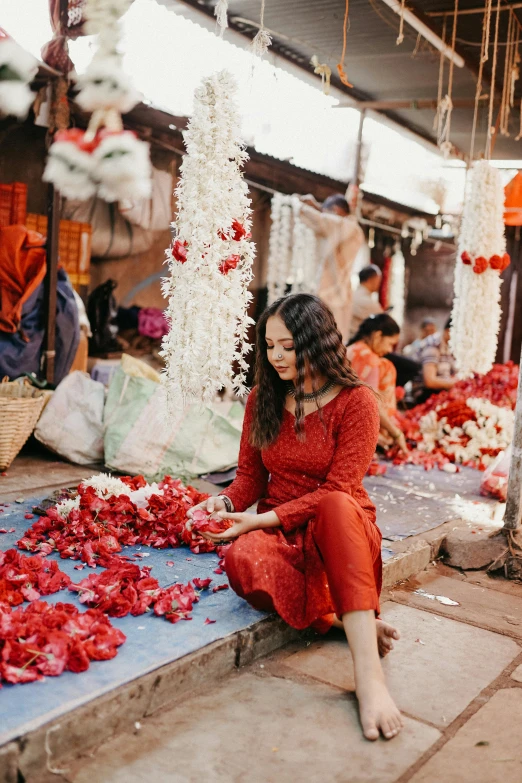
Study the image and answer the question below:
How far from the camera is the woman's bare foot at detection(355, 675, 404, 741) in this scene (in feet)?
7.96

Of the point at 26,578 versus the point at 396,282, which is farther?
the point at 396,282

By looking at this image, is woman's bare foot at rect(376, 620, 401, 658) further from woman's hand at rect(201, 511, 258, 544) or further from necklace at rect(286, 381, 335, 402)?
necklace at rect(286, 381, 335, 402)

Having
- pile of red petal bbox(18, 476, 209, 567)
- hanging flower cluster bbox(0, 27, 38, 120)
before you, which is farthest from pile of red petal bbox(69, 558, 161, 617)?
hanging flower cluster bbox(0, 27, 38, 120)

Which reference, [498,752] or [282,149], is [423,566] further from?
[282,149]

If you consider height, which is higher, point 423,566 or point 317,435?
point 317,435

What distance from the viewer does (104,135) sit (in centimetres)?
420

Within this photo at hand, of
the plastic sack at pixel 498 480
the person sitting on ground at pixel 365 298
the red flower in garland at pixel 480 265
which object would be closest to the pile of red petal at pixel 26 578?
the plastic sack at pixel 498 480

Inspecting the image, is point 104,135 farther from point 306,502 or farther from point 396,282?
point 396,282

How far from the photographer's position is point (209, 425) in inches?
215

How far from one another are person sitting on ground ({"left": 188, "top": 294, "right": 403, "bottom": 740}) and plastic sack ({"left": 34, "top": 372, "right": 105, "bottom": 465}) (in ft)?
8.13

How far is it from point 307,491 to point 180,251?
151 centimetres

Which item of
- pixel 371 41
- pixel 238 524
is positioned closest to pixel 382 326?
pixel 371 41

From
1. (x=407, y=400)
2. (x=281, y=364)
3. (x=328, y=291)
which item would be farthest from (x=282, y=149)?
(x=281, y=364)

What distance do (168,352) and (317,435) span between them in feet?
3.81
